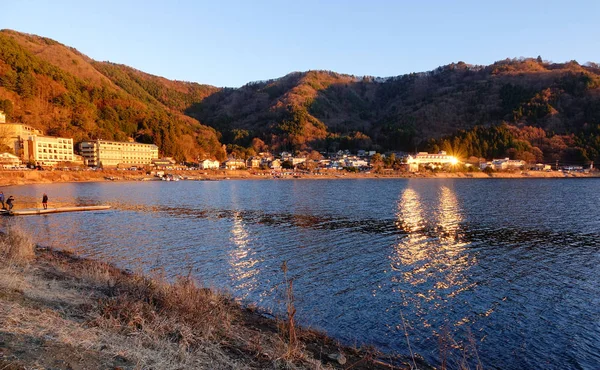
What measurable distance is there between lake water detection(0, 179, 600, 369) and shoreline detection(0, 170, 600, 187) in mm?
54938

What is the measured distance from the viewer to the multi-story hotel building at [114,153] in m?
107

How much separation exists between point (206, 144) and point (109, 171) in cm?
5683

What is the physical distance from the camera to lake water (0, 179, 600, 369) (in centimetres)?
880

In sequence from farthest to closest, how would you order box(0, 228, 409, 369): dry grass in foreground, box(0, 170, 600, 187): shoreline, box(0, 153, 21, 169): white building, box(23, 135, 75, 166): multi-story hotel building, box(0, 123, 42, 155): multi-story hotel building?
box(23, 135, 75, 166): multi-story hotel building, box(0, 123, 42, 155): multi-story hotel building, box(0, 153, 21, 169): white building, box(0, 170, 600, 187): shoreline, box(0, 228, 409, 369): dry grass in foreground

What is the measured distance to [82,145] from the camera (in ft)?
355

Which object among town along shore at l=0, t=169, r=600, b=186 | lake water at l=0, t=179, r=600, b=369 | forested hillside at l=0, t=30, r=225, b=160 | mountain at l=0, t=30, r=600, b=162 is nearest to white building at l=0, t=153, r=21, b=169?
town along shore at l=0, t=169, r=600, b=186

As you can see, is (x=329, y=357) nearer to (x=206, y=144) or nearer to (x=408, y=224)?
(x=408, y=224)

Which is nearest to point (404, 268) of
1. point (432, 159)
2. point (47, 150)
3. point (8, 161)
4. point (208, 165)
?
point (8, 161)

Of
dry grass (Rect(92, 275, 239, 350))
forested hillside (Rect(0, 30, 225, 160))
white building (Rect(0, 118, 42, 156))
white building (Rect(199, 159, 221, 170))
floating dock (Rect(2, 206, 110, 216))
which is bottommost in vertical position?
floating dock (Rect(2, 206, 110, 216))

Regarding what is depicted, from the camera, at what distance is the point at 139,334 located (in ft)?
19.4

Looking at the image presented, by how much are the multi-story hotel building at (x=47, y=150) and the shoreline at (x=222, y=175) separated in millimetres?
12621

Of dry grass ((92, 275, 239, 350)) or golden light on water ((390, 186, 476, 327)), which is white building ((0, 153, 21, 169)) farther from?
dry grass ((92, 275, 239, 350))

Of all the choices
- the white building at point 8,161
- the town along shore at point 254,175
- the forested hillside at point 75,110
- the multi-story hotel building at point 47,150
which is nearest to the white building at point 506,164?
the town along shore at point 254,175

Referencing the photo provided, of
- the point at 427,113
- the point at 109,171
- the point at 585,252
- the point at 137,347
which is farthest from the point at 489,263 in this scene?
the point at 427,113
